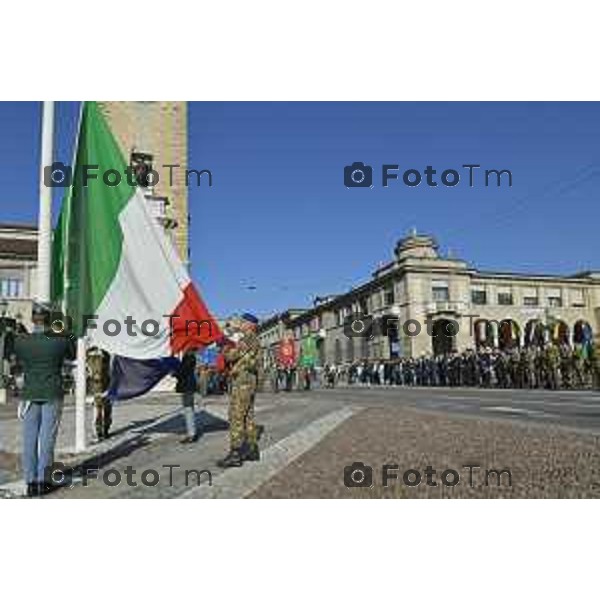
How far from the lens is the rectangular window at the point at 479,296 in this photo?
240 feet

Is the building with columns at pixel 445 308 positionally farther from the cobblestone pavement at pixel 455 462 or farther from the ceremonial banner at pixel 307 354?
the cobblestone pavement at pixel 455 462

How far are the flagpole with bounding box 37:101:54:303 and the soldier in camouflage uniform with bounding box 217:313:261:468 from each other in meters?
2.36

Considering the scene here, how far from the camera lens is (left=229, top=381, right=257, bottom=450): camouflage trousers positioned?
786cm

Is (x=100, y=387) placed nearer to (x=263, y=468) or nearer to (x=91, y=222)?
(x=91, y=222)

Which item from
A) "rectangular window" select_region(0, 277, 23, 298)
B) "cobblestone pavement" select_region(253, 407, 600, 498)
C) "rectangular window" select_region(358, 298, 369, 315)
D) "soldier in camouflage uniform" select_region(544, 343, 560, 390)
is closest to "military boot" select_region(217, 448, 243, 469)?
"cobblestone pavement" select_region(253, 407, 600, 498)

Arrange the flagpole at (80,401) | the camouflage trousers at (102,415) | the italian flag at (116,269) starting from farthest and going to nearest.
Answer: the camouflage trousers at (102,415) < the flagpole at (80,401) < the italian flag at (116,269)

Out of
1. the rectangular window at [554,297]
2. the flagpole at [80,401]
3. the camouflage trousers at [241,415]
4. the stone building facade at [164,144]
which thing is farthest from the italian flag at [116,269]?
the rectangular window at [554,297]

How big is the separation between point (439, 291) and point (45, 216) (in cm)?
6174

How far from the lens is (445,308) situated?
68.1 metres

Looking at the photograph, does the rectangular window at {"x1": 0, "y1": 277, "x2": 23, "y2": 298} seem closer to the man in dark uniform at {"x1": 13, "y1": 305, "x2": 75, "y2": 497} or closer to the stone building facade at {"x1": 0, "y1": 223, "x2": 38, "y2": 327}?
the stone building facade at {"x1": 0, "y1": 223, "x2": 38, "y2": 327}

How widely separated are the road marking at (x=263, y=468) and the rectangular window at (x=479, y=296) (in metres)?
64.0

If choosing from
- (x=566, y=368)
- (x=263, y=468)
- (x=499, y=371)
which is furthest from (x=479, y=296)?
(x=263, y=468)

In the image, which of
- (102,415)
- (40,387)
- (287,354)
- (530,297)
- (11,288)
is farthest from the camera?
(530,297)
